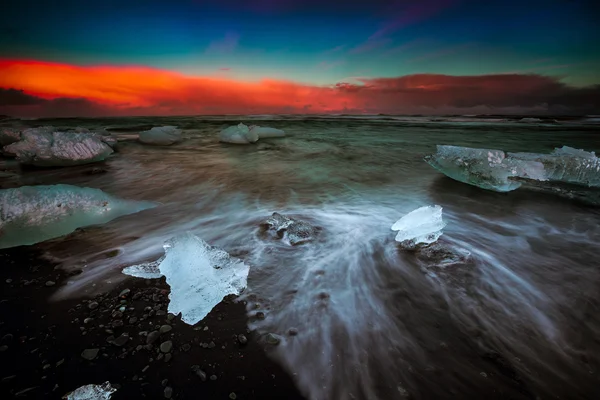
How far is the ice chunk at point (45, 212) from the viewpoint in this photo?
2.77m

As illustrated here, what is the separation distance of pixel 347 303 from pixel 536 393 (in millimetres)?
1122

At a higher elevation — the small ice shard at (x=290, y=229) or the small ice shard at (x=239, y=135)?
the small ice shard at (x=239, y=135)

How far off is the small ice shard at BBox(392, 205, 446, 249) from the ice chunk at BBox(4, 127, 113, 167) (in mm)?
8233

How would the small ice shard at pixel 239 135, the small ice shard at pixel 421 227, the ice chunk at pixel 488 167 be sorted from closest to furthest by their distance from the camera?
the small ice shard at pixel 421 227, the ice chunk at pixel 488 167, the small ice shard at pixel 239 135

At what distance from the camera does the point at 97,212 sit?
3342mm

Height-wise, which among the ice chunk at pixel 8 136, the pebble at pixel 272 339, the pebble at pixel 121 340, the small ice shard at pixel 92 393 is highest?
the ice chunk at pixel 8 136

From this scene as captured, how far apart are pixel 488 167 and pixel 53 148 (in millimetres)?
9713

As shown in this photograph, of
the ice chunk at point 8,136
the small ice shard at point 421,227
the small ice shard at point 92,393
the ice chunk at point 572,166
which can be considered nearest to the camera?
the small ice shard at point 92,393

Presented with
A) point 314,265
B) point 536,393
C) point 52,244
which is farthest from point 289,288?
point 52,244

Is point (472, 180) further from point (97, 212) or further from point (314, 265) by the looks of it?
point (97, 212)

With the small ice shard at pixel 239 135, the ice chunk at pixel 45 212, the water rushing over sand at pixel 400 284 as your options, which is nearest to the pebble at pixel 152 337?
the water rushing over sand at pixel 400 284

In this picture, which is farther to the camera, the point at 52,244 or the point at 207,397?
the point at 52,244

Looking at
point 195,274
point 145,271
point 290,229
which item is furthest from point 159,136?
point 195,274

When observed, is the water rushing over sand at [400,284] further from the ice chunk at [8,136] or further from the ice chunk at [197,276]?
the ice chunk at [8,136]
